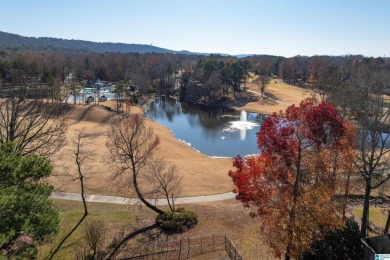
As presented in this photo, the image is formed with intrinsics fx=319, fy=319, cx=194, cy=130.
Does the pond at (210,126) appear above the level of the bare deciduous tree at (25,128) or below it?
below

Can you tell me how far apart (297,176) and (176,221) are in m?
11.9

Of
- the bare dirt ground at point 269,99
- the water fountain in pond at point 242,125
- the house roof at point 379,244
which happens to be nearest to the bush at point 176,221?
the house roof at point 379,244

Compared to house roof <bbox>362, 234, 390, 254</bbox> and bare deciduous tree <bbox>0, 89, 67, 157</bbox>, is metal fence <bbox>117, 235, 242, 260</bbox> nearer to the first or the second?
house roof <bbox>362, 234, 390, 254</bbox>

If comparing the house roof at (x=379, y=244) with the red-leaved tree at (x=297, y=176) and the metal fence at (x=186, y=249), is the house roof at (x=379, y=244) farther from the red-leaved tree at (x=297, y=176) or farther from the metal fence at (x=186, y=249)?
the metal fence at (x=186, y=249)

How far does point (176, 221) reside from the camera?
2431cm

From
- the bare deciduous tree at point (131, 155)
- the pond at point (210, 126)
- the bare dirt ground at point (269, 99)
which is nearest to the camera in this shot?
the bare deciduous tree at point (131, 155)

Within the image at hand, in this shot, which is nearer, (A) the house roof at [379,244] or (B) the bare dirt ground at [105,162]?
(A) the house roof at [379,244]

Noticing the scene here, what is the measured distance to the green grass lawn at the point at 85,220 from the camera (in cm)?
2105

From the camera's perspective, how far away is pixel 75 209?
91.9 ft

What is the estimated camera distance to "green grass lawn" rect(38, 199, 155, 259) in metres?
21.0

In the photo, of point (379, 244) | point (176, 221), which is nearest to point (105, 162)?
point (176, 221)

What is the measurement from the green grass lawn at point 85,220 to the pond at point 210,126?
2663cm

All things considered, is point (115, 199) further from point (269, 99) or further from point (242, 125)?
point (269, 99)

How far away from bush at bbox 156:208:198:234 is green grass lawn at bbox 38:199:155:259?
255 cm
